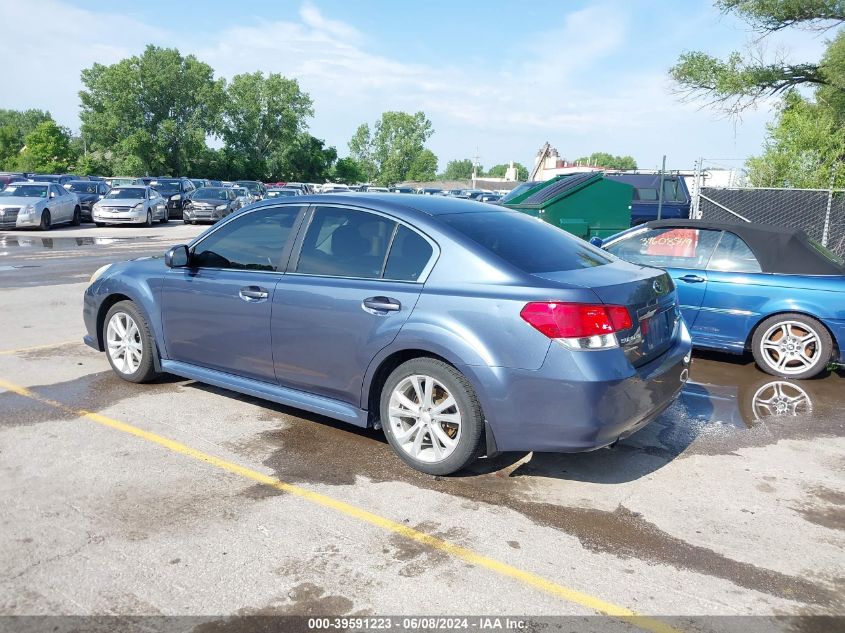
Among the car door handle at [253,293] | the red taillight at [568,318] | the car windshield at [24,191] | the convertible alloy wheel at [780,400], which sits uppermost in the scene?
the car windshield at [24,191]

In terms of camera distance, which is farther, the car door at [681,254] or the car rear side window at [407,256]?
the car door at [681,254]

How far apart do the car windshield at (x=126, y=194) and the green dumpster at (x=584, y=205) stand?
803 inches

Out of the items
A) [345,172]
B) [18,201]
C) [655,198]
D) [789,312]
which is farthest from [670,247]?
[345,172]

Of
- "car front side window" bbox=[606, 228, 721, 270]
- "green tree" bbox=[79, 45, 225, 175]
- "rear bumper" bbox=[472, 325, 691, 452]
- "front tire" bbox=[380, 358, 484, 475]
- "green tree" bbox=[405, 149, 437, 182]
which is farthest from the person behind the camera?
"green tree" bbox=[405, 149, 437, 182]

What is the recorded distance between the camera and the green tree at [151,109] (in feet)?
226

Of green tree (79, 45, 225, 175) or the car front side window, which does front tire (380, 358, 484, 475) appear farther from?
green tree (79, 45, 225, 175)

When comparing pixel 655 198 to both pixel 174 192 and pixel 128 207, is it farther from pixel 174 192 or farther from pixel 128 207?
pixel 174 192

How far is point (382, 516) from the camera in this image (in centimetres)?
377

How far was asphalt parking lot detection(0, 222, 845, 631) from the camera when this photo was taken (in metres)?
3.05

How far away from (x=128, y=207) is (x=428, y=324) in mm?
25680

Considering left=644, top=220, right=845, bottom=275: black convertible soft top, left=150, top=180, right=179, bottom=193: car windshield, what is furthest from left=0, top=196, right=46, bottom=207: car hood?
left=644, top=220, right=845, bottom=275: black convertible soft top

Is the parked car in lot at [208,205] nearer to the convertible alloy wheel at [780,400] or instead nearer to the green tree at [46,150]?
the convertible alloy wheel at [780,400]

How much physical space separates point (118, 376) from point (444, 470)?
340 cm

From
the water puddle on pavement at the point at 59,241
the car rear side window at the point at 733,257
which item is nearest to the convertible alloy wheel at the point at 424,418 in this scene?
the car rear side window at the point at 733,257
